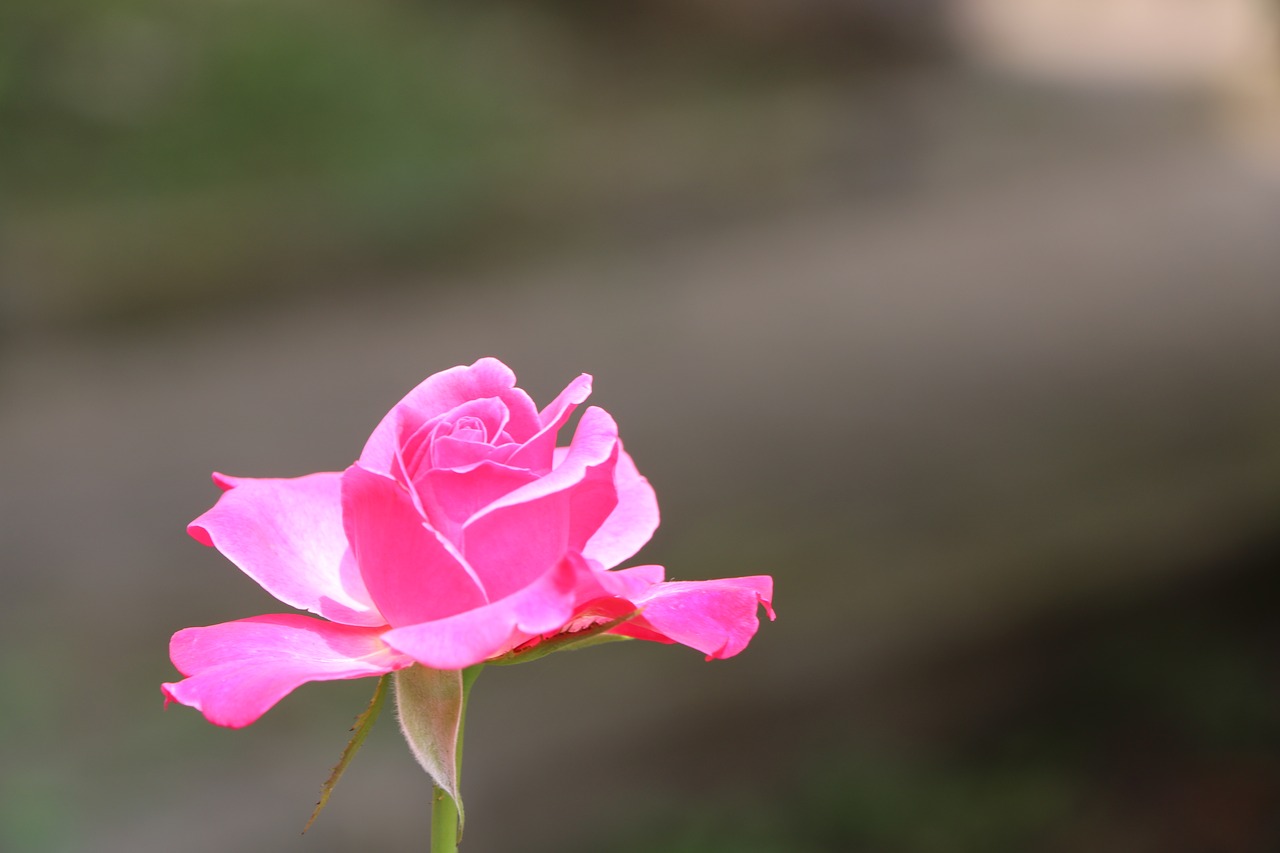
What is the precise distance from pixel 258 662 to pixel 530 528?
7 centimetres

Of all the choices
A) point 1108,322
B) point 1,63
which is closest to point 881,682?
point 1108,322

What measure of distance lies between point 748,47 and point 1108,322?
2.40 m

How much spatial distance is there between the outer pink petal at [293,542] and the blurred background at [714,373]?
5.45ft

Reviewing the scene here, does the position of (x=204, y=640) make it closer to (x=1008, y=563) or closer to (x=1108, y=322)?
(x=1008, y=563)

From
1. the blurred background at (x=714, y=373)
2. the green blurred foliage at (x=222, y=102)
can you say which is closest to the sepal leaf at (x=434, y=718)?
the blurred background at (x=714, y=373)

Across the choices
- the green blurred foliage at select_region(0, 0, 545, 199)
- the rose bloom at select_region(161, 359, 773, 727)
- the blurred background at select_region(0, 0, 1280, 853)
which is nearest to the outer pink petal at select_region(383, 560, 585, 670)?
the rose bloom at select_region(161, 359, 773, 727)

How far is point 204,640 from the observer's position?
13.0 inches

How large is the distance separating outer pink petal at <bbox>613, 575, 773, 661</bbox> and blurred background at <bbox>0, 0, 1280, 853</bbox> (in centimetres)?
172

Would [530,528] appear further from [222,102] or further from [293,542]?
[222,102]

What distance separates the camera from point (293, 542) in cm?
38

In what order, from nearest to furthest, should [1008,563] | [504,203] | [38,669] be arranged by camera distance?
[38,669] < [1008,563] < [504,203]

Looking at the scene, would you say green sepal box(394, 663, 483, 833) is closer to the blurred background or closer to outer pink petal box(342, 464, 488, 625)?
outer pink petal box(342, 464, 488, 625)

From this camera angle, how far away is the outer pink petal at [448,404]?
1.17 feet

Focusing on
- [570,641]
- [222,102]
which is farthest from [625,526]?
[222,102]
